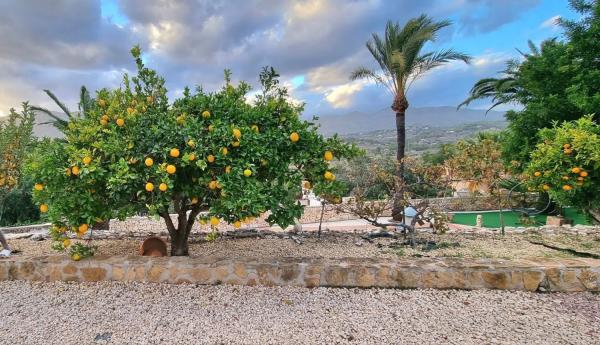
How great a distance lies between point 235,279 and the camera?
3555mm

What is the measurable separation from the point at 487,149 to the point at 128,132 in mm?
6774

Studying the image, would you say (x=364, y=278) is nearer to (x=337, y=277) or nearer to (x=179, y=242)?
(x=337, y=277)

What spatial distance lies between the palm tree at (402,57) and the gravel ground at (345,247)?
600cm

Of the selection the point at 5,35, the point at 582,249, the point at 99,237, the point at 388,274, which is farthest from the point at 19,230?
the point at 582,249

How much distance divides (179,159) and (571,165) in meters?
4.42

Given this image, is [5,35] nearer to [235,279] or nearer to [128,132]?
[128,132]

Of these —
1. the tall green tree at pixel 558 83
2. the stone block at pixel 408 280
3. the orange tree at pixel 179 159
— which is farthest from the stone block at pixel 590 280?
the tall green tree at pixel 558 83

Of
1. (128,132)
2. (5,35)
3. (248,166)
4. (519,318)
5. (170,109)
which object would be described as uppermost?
(5,35)

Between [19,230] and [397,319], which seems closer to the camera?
[397,319]

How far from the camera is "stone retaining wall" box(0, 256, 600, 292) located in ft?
11.4

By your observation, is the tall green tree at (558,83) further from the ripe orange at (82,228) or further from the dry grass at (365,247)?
the ripe orange at (82,228)

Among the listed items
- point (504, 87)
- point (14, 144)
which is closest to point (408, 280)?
point (14, 144)

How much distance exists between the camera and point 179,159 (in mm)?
3090

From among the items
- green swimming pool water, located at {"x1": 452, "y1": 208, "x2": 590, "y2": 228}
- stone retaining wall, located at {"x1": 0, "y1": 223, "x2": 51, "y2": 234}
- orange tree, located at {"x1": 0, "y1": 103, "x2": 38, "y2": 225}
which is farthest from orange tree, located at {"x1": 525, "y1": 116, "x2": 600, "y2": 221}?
green swimming pool water, located at {"x1": 452, "y1": 208, "x2": 590, "y2": 228}
